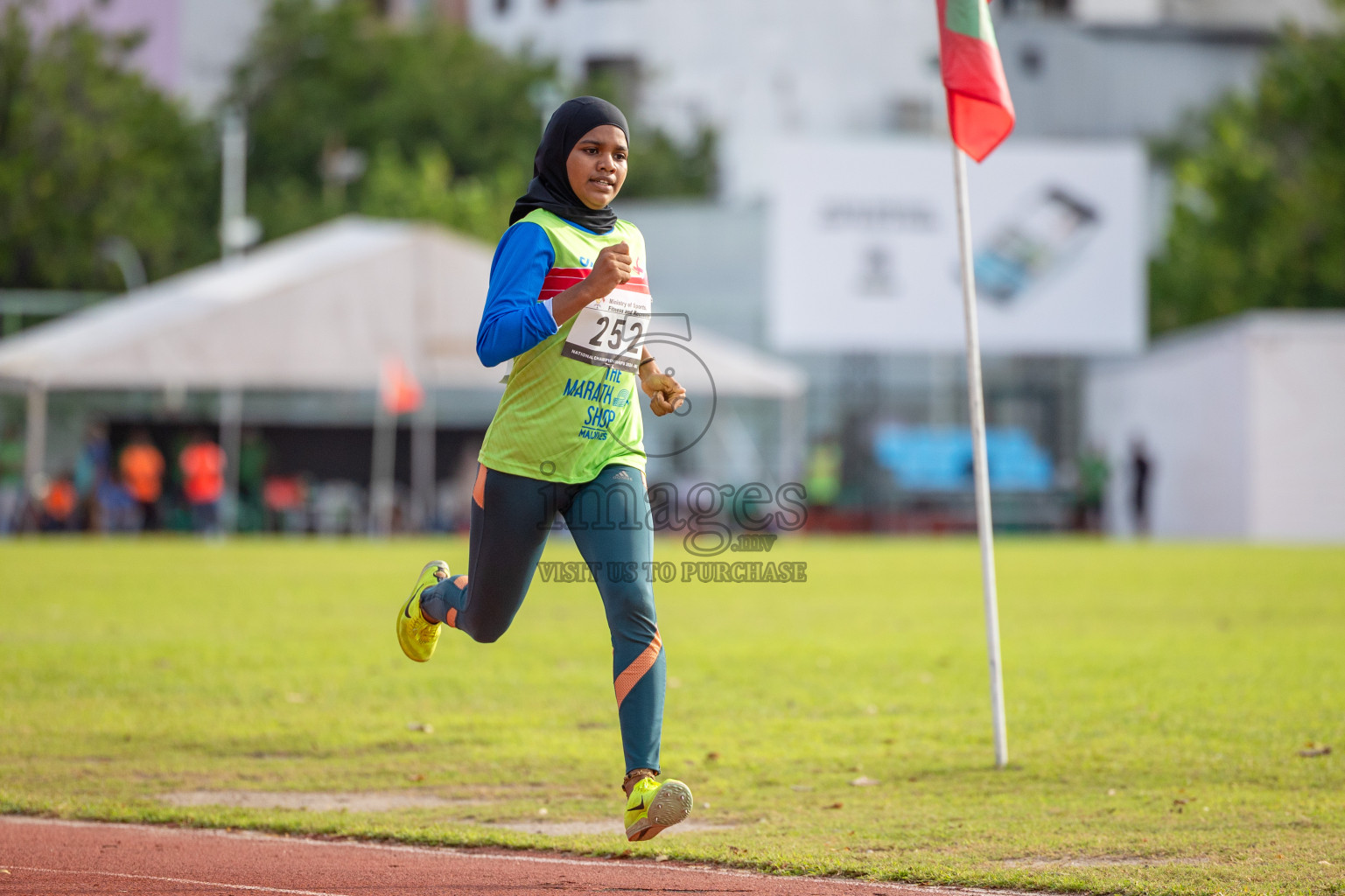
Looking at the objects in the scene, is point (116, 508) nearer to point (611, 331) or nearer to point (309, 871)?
point (309, 871)

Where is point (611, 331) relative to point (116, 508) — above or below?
below

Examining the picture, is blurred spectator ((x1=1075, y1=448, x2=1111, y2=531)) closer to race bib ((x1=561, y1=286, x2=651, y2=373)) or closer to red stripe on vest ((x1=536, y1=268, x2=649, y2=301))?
race bib ((x1=561, y1=286, x2=651, y2=373))

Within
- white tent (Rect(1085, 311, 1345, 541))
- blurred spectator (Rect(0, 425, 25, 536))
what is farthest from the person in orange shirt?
white tent (Rect(1085, 311, 1345, 541))

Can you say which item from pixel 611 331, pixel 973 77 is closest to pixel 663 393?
pixel 611 331

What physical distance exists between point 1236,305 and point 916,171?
13.8 meters

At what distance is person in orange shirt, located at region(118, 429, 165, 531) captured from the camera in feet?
92.7

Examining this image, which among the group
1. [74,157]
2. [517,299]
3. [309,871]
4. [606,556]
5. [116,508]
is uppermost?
[74,157]

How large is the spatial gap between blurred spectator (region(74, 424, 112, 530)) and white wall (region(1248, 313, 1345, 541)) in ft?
71.9

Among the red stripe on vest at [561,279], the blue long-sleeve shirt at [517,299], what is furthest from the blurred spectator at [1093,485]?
the blue long-sleeve shirt at [517,299]

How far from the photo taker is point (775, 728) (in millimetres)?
7945

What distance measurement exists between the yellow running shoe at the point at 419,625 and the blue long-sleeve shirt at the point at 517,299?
3.65 ft

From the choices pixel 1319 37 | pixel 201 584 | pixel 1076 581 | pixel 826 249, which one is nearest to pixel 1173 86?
pixel 1319 37

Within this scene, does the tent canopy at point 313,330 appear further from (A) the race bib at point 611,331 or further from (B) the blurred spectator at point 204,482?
(A) the race bib at point 611,331

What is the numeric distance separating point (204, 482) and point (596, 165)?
23.2 metres
